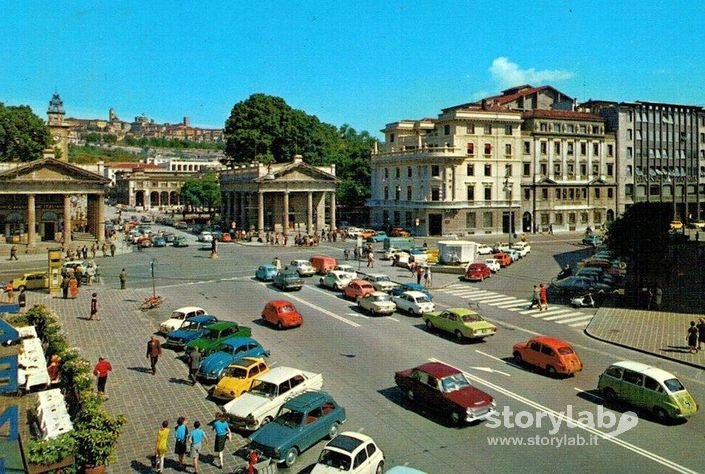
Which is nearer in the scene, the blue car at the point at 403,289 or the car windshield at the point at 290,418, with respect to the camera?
the car windshield at the point at 290,418

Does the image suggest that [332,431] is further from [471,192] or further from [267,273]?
[471,192]

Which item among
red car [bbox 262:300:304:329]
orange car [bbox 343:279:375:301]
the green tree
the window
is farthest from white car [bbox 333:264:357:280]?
the green tree

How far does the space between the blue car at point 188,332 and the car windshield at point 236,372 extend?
18.8ft

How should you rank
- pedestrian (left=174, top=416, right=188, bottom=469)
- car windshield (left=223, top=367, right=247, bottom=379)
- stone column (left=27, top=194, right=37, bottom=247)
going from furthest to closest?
stone column (left=27, top=194, right=37, bottom=247) → car windshield (left=223, top=367, right=247, bottom=379) → pedestrian (left=174, top=416, right=188, bottom=469)

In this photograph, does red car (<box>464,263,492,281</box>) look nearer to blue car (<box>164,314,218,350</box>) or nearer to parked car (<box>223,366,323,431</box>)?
blue car (<box>164,314,218,350</box>)

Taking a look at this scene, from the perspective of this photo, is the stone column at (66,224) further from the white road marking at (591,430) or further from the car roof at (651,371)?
the car roof at (651,371)

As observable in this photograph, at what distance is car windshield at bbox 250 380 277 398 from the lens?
19359mm

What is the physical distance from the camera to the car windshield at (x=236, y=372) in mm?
21266

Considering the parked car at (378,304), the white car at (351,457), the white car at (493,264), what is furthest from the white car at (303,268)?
the white car at (351,457)

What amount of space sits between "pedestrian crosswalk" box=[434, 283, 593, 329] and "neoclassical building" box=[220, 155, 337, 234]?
39.2m

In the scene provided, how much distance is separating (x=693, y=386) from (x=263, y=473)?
56.3 ft

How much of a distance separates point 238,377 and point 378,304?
14.1 metres

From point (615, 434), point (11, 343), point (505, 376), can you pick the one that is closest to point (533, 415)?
point (615, 434)

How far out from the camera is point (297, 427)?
16797 millimetres
